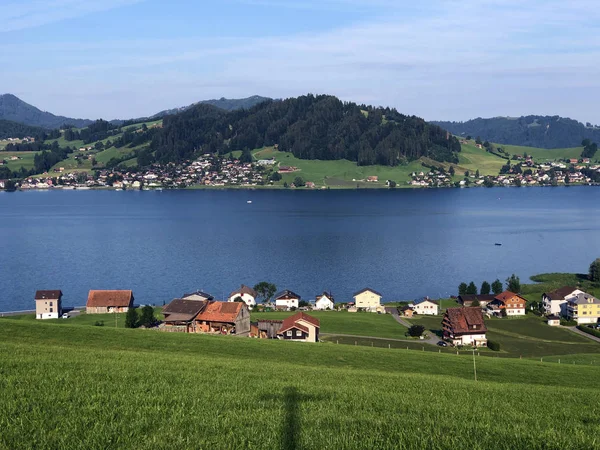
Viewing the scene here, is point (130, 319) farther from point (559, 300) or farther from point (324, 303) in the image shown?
point (559, 300)

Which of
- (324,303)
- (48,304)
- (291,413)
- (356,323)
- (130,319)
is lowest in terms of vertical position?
(324,303)

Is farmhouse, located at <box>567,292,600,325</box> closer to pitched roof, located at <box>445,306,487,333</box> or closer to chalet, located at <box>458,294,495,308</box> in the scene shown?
chalet, located at <box>458,294,495,308</box>

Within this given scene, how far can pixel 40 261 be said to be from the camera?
294 feet

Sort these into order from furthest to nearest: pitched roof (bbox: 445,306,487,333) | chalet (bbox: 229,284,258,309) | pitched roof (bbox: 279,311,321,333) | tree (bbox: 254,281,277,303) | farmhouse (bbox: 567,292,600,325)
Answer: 1. tree (bbox: 254,281,277,303)
2. chalet (bbox: 229,284,258,309)
3. farmhouse (bbox: 567,292,600,325)
4. pitched roof (bbox: 445,306,487,333)
5. pitched roof (bbox: 279,311,321,333)

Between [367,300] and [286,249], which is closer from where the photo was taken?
[367,300]

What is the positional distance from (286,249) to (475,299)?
4274 centimetres

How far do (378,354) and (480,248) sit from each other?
79.4 metres

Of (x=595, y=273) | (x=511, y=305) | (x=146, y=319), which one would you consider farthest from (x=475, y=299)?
(x=146, y=319)

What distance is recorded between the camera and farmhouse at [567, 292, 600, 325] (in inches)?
2345

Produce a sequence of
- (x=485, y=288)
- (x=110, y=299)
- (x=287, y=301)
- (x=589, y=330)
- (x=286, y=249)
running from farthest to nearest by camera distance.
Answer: (x=286, y=249) < (x=485, y=288) < (x=287, y=301) < (x=110, y=299) < (x=589, y=330)

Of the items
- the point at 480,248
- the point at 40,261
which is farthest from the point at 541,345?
the point at 40,261

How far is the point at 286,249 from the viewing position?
10125 centimetres

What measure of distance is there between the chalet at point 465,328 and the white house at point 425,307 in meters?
10.9

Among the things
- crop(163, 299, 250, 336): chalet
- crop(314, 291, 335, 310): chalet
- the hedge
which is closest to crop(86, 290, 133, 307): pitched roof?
crop(163, 299, 250, 336): chalet
